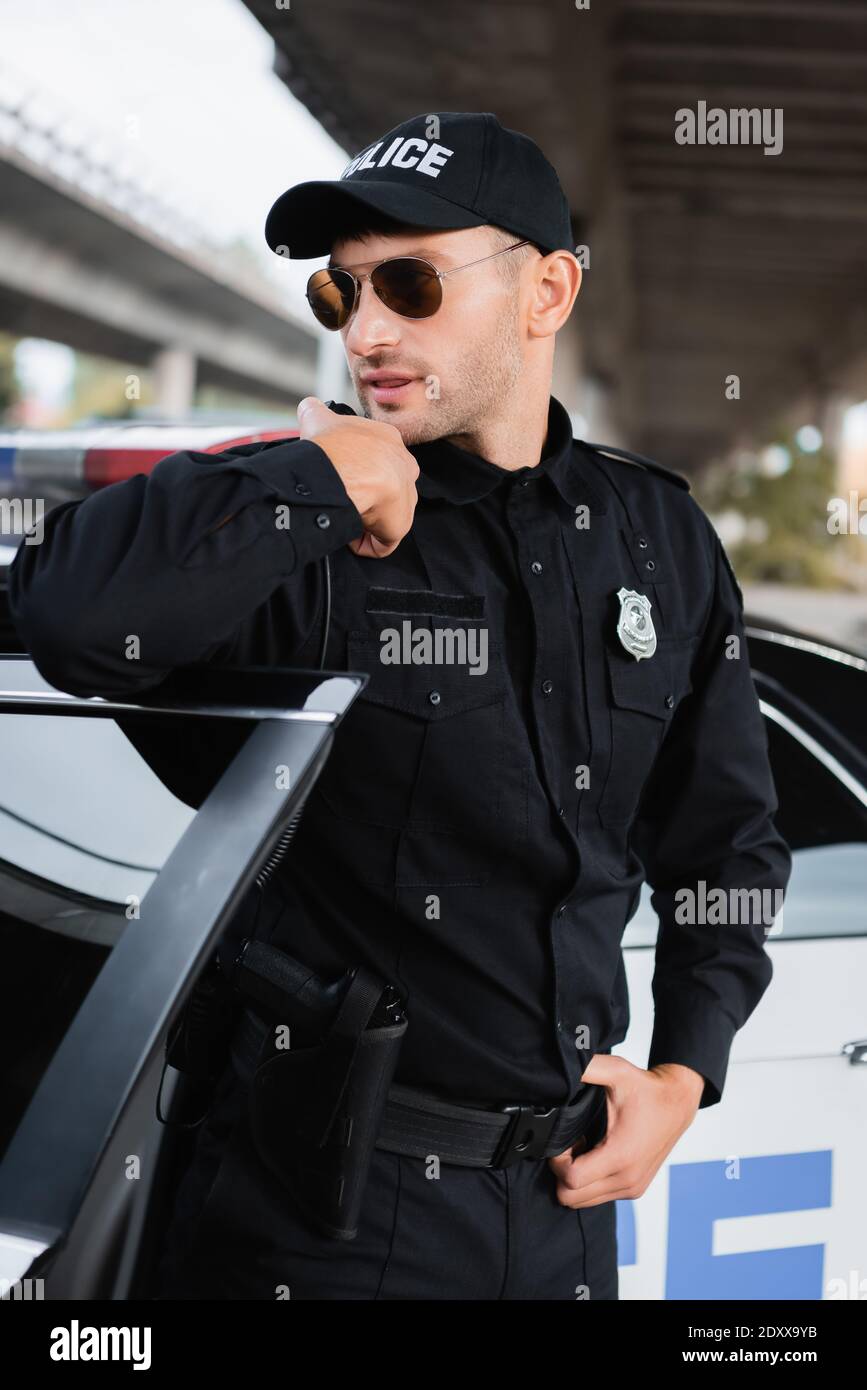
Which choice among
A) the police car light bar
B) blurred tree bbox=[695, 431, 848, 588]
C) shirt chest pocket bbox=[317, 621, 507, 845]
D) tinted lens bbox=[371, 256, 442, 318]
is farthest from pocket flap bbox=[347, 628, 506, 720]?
blurred tree bbox=[695, 431, 848, 588]

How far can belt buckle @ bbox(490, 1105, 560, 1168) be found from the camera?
1.41 meters

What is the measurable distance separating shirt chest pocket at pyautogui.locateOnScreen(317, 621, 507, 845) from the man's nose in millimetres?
308

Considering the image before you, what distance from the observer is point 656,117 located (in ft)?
31.6

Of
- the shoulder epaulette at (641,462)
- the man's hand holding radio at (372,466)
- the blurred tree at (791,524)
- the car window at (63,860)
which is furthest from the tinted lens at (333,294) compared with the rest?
the blurred tree at (791,524)

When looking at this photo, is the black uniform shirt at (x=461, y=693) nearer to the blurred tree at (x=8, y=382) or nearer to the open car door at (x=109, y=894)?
the open car door at (x=109, y=894)

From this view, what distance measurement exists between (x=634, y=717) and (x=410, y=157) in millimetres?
628

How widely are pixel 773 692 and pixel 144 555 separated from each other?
135 centimetres

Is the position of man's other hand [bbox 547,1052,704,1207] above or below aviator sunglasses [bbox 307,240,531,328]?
below

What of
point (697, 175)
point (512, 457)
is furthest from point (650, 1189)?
point (697, 175)

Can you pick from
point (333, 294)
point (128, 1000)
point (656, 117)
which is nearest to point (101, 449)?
point (333, 294)

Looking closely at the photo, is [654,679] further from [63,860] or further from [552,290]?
[63,860]

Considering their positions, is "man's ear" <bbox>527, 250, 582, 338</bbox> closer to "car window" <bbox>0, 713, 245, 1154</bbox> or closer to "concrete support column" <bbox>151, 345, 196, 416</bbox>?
"car window" <bbox>0, 713, 245, 1154</bbox>

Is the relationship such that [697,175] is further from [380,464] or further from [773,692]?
[380,464]

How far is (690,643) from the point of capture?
1.63m
